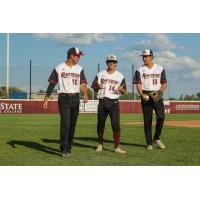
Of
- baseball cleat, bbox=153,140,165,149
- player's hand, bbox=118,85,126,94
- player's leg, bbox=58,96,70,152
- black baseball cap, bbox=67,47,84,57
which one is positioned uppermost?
black baseball cap, bbox=67,47,84,57

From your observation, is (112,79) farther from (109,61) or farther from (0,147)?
(0,147)

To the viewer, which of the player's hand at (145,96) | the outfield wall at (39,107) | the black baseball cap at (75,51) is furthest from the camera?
the outfield wall at (39,107)

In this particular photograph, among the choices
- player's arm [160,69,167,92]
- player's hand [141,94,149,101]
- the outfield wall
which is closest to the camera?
player's hand [141,94,149,101]

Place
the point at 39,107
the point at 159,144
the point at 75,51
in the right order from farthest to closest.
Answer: the point at 39,107, the point at 159,144, the point at 75,51

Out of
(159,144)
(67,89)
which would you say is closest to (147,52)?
(159,144)

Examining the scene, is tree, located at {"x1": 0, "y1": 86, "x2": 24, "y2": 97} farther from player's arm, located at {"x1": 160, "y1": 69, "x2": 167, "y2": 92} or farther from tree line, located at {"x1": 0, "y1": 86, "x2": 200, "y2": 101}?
player's arm, located at {"x1": 160, "y1": 69, "x2": 167, "y2": 92}

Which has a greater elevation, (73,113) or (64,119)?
(73,113)

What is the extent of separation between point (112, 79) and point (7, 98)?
92.6 ft

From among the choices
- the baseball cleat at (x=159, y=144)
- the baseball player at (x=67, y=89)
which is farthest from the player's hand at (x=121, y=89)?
the baseball cleat at (x=159, y=144)

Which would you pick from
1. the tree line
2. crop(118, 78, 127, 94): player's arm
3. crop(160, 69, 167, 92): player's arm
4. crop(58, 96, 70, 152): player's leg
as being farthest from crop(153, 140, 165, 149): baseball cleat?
the tree line

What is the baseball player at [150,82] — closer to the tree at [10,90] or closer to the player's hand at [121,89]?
the player's hand at [121,89]

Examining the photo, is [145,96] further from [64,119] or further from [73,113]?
[64,119]
